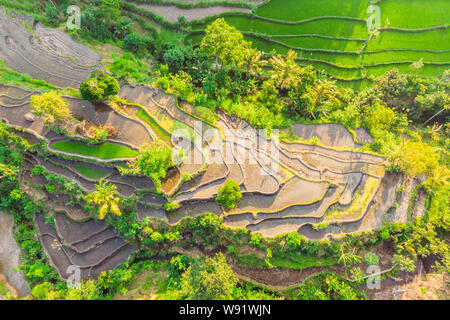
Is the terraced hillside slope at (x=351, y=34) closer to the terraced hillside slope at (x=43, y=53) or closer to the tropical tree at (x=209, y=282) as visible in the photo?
the terraced hillside slope at (x=43, y=53)

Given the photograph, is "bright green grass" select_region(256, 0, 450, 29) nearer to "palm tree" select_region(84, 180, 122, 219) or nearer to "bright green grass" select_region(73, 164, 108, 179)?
"bright green grass" select_region(73, 164, 108, 179)

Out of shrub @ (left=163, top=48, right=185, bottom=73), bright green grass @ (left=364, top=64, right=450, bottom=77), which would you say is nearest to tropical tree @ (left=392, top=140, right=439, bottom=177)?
bright green grass @ (left=364, top=64, right=450, bottom=77)

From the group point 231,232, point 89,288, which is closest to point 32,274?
point 89,288

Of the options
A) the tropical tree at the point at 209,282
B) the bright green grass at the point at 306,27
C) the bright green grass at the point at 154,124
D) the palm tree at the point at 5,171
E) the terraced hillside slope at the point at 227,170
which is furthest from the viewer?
the bright green grass at the point at 306,27

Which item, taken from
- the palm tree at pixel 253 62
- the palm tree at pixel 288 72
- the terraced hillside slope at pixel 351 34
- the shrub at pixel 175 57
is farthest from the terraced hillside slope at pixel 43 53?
the palm tree at pixel 288 72

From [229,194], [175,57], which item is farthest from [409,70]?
[175,57]

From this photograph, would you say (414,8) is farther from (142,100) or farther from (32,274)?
(32,274)

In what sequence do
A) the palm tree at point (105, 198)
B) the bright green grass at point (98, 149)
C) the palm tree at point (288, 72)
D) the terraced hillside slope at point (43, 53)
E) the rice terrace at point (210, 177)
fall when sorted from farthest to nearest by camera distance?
the terraced hillside slope at point (43, 53) → the palm tree at point (288, 72) → the bright green grass at point (98, 149) → the rice terrace at point (210, 177) → the palm tree at point (105, 198)
